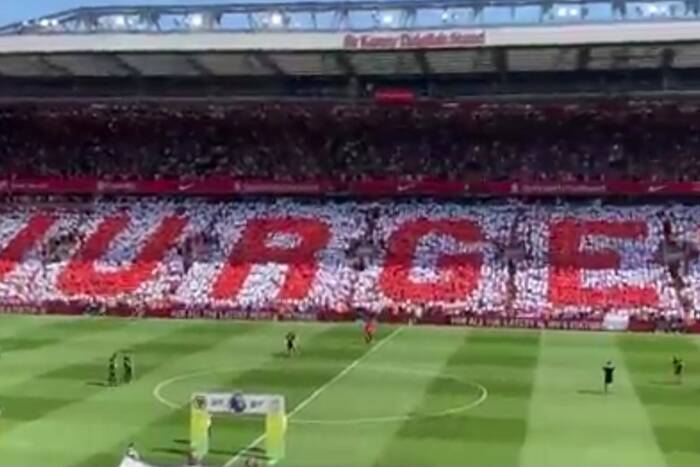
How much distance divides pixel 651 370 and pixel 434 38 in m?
25.2

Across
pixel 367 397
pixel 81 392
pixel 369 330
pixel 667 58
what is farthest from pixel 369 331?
pixel 667 58

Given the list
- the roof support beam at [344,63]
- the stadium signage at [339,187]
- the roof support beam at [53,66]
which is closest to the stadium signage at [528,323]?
the stadium signage at [339,187]

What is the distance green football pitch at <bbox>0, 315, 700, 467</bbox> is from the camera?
2931 cm

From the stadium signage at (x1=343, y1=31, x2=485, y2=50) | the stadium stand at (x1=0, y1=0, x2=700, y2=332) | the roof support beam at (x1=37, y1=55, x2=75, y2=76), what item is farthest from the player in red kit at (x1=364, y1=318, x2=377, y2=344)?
the roof support beam at (x1=37, y1=55, x2=75, y2=76)

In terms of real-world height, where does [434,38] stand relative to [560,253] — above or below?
above

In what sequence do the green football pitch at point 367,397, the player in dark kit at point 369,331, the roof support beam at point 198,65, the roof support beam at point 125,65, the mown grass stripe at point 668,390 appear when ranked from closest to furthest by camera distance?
the green football pitch at point 367,397
the mown grass stripe at point 668,390
the player in dark kit at point 369,331
the roof support beam at point 198,65
the roof support beam at point 125,65

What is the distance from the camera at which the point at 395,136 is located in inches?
2904

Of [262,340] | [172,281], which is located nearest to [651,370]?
[262,340]

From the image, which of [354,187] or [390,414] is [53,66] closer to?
[354,187]

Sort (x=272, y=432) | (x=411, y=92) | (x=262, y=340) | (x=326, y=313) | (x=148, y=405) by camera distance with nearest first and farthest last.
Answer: (x=272, y=432) → (x=148, y=405) → (x=262, y=340) → (x=326, y=313) → (x=411, y=92)

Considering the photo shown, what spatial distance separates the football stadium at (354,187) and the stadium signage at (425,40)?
0.35 ft

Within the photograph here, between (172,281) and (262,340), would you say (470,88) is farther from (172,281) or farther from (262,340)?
(262,340)

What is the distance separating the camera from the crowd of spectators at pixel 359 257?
62.2 m

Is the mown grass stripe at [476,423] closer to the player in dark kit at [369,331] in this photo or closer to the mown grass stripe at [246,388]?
the mown grass stripe at [246,388]
